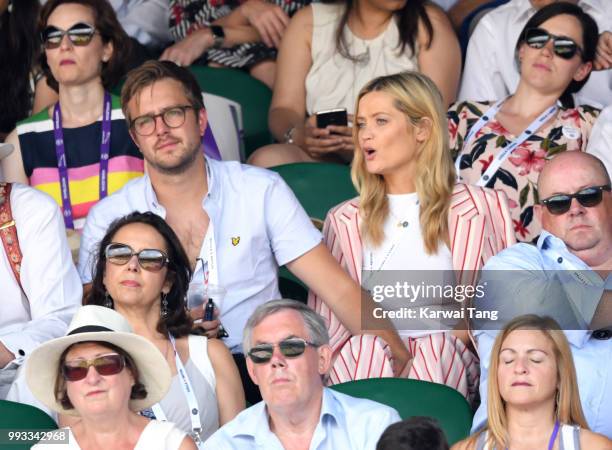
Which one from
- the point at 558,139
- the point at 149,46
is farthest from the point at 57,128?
the point at 558,139

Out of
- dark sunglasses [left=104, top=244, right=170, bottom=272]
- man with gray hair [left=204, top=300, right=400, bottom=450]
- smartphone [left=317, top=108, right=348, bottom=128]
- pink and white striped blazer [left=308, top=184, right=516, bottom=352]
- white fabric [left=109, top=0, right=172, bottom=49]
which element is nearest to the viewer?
man with gray hair [left=204, top=300, right=400, bottom=450]

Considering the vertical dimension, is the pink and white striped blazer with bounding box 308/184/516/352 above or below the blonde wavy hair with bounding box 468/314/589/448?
above

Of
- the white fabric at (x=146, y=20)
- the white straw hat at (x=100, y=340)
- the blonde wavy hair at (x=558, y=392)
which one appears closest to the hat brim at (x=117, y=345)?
the white straw hat at (x=100, y=340)

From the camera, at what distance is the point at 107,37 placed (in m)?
6.07

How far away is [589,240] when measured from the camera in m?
4.91

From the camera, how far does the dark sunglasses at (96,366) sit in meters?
4.20

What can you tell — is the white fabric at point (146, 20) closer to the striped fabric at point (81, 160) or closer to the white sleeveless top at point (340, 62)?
the white sleeveless top at point (340, 62)

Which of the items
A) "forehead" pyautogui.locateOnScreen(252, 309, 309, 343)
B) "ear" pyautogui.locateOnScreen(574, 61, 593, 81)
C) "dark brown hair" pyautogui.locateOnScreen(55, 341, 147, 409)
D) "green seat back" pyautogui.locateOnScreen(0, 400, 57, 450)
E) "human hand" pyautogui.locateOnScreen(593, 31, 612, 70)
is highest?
"human hand" pyautogui.locateOnScreen(593, 31, 612, 70)

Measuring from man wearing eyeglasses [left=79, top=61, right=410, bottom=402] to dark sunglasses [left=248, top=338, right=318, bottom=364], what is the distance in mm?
920

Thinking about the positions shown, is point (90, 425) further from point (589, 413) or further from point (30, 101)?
point (30, 101)

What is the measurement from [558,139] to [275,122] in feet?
4.14

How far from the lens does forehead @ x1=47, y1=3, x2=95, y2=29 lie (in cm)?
593

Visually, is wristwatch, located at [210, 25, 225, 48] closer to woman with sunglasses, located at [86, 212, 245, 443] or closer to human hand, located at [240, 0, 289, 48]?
human hand, located at [240, 0, 289, 48]

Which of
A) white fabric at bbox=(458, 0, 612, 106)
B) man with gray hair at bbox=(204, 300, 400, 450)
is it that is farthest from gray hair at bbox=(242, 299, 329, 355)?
white fabric at bbox=(458, 0, 612, 106)
